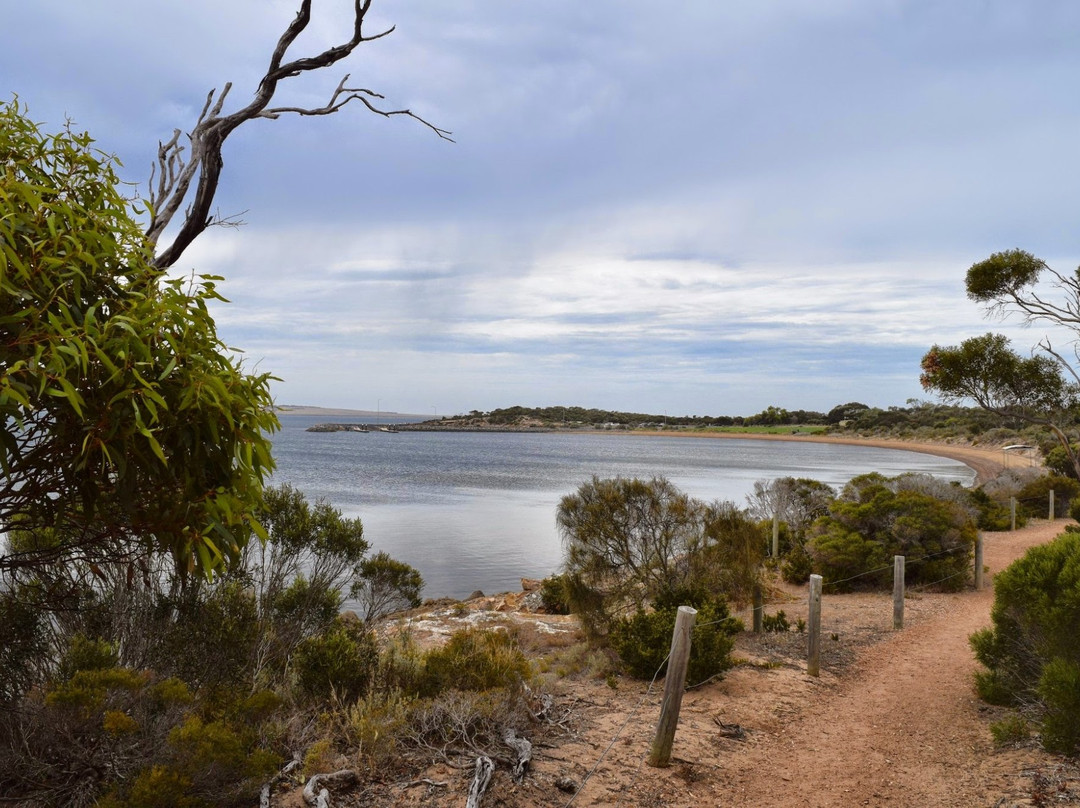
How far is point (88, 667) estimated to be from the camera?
16.7ft

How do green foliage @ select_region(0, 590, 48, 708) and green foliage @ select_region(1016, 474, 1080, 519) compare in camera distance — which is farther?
green foliage @ select_region(1016, 474, 1080, 519)

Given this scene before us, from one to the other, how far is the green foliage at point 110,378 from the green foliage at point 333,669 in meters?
4.26

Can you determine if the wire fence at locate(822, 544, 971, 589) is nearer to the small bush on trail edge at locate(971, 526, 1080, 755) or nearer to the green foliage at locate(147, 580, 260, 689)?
the small bush on trail edge at locate(971, 526, 1080, 755)

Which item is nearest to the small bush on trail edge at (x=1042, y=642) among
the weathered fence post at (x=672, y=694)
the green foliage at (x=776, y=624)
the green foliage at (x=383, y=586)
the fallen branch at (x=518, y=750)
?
the weathered fence post at (x=672, y=694)

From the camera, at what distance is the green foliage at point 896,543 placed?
1535cm

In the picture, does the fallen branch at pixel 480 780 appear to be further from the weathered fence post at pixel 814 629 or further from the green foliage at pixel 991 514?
the green foliage at pixel 991 514

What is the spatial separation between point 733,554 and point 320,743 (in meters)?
6.96

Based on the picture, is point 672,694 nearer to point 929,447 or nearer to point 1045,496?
point 1045,496

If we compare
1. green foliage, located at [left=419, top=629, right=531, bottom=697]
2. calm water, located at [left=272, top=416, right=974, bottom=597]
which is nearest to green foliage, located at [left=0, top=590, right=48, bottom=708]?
green foliage, located at [left=419, top=629, right=531, bottom=697]

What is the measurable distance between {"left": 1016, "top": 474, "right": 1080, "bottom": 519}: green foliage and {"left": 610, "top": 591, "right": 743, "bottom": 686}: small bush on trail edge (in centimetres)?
2138

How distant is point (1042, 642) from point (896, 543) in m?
9.77

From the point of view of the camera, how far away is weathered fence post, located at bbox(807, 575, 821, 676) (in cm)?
915

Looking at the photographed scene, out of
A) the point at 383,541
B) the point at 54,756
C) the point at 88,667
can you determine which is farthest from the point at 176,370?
the point at 383,541

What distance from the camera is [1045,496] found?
25.9 metres
